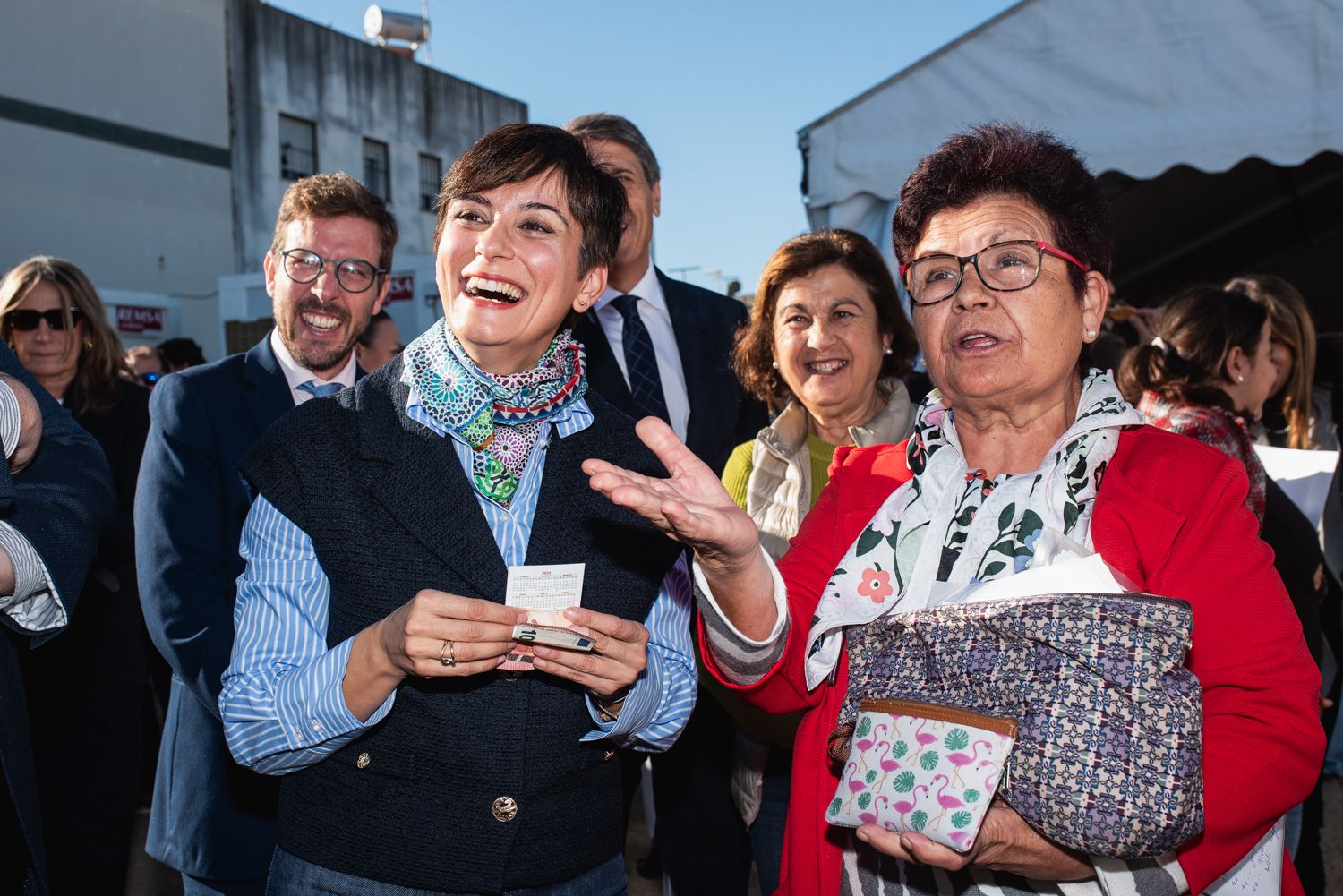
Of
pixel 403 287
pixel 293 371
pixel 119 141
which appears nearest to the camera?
pixel 293 371

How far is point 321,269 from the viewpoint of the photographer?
326 centimetres

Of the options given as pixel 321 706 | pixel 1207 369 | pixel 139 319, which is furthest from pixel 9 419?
pixel 139 319

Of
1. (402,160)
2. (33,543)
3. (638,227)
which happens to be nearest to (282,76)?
(402,160)

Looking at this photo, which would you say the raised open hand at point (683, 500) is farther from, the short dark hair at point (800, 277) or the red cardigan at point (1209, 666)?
the short dark hair at point (800, 277)

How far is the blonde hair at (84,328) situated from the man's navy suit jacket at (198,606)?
4.65 ft

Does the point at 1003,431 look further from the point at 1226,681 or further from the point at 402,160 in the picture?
the point at 402,160

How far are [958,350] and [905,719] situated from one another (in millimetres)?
795

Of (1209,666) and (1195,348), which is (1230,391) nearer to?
(1195,348)

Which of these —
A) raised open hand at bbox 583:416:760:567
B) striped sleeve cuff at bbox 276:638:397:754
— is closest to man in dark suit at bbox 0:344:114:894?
striped sleeve cuff at bbox 276:638:397:754

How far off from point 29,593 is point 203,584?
23.6 inches

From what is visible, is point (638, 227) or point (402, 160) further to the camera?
point (402, 160)

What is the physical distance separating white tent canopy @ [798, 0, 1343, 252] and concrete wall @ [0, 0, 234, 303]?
53.3 feet

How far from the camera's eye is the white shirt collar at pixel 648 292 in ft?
12.5

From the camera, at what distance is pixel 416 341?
2.24m
